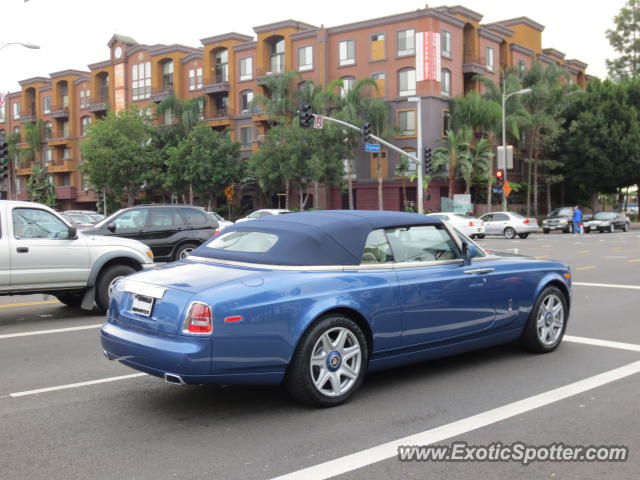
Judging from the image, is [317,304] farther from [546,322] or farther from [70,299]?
[70,299]

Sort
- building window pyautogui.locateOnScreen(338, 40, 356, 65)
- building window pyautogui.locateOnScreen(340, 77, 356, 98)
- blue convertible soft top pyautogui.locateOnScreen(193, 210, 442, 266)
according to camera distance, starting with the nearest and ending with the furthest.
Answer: blue convertible soft top pyautogui.locateOnScreen(193, 210, 442, 266), building window pyautogui.locateOnScreen(340, 77, 356, 98), building window pyautogui.locateOnScreen(338, 40, 356, 65)

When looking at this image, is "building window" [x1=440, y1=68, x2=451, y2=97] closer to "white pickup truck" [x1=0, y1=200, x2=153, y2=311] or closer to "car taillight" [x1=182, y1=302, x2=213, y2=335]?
"white pickup truck" [x1=0, y1=200, x2=153, y2=311]

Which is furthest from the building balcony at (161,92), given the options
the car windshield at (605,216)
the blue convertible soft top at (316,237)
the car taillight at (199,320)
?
the car taillight at (199,320)

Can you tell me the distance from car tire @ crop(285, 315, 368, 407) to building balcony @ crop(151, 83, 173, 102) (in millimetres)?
56210

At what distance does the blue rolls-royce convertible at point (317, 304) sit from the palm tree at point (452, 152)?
38.2 metres

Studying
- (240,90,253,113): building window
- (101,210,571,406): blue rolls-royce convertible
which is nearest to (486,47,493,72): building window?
(240,90,253,113): building window

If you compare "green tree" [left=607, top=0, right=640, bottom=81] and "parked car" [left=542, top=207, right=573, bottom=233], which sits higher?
"green tree" [left=607, top=0, right=640, bottom=81]

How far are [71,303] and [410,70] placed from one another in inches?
1514

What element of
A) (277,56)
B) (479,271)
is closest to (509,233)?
(277,56)

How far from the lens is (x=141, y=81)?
6131 centimetres

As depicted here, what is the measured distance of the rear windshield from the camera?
18.9 ft

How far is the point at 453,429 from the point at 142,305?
2523 mm

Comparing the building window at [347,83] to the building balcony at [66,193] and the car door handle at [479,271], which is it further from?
the car door handle at [479,271]

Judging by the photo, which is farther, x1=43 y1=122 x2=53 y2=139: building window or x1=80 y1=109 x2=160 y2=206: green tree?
x1=43 y1=122 x2=53 y2=139: building window
